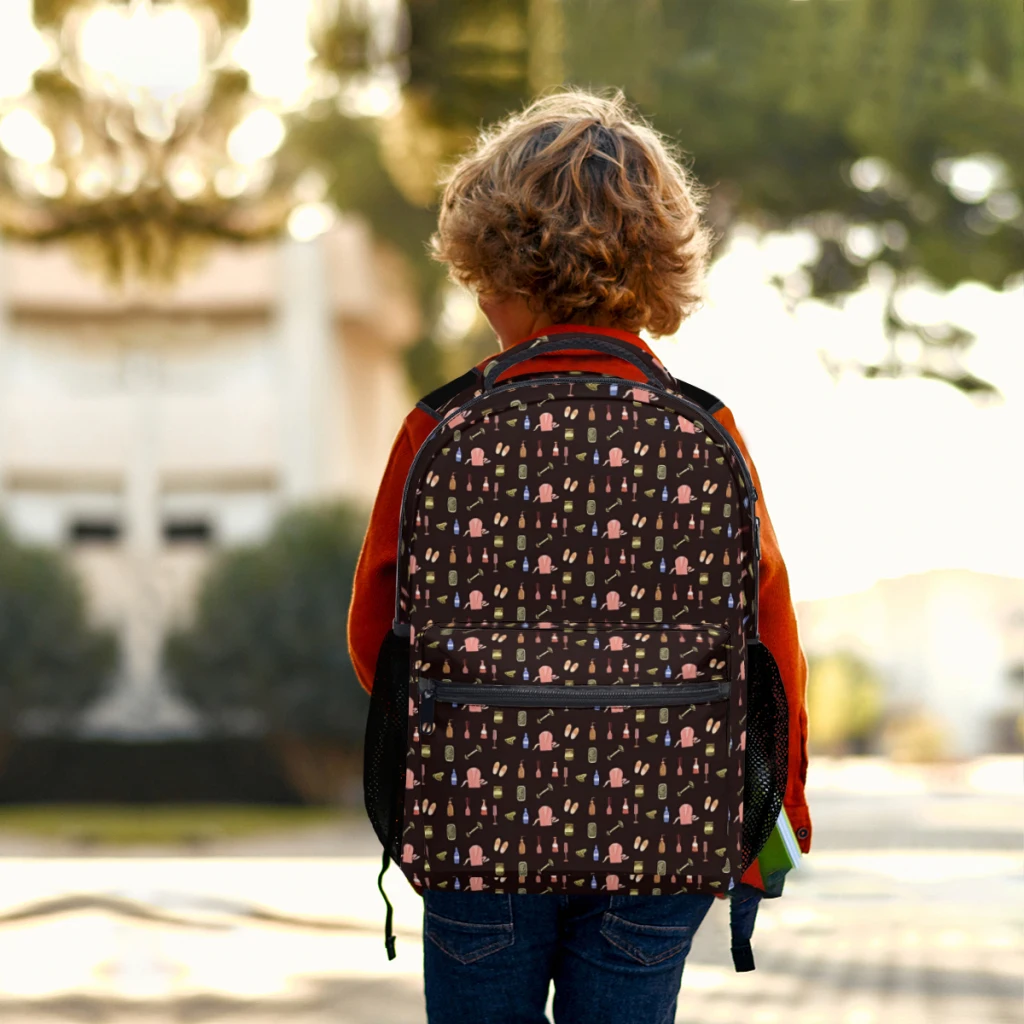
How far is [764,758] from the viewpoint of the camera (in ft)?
6.39

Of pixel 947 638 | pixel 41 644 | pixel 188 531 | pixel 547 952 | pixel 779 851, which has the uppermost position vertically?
pixel 779 851

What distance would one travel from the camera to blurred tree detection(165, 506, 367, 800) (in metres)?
→ 19.3

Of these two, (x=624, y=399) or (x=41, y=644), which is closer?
(x=624, y=399)

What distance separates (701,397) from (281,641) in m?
17.9

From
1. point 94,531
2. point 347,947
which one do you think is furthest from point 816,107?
point 94,531

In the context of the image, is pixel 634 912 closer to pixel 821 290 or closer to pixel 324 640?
pixel 821 290

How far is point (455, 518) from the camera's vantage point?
1839mm

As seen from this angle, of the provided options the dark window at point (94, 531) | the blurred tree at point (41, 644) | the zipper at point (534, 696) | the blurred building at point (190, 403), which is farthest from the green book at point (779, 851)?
the dark window at point (94, 531)

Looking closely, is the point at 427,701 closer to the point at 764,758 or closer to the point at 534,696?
the point at 534,696

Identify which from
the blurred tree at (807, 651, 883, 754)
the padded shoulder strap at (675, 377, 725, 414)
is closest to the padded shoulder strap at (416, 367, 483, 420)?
the padded shoulder strap at (675, 377, 725, 414)

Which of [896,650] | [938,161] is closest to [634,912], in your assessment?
[938,161]

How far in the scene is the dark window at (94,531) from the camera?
23062 mm

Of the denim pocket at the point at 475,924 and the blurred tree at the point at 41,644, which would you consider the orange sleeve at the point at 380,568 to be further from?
the blurred tree at the point at 41,644

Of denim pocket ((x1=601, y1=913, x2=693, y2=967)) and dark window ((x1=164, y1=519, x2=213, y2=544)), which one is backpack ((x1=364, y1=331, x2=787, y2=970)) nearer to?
denim pocket ((x1=601, y1=913, x2=693, y2=967))
